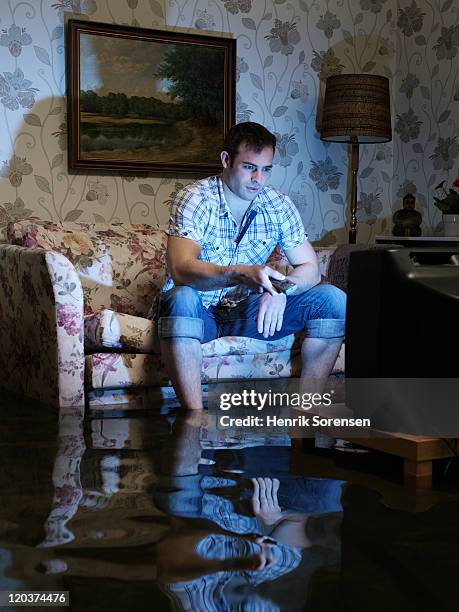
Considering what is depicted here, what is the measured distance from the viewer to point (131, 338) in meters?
3.35

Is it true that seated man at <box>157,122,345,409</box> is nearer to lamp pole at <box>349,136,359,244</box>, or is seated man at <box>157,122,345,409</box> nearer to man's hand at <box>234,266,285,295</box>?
man's hand at <box>234,266,285,295</box>

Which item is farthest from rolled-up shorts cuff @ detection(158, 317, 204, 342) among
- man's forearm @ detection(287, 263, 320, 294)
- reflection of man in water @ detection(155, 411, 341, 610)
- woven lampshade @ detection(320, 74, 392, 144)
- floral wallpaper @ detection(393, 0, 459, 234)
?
floral wallpaper @ detection(393, 0, 459, 234)

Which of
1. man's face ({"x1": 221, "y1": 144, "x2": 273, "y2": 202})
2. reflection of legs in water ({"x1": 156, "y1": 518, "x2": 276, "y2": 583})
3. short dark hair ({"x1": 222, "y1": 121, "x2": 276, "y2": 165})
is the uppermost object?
short dark hair ({"x1": 222, "y1": 121, "x2": 276, "y2": 165})

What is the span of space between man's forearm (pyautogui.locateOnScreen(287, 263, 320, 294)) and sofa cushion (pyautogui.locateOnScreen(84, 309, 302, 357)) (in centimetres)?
26

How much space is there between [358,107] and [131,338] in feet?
5.82

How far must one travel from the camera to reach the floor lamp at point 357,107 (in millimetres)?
4387

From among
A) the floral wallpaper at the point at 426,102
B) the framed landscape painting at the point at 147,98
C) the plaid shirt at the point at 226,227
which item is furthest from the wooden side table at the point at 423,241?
the plaid shirt at the point at 226,227

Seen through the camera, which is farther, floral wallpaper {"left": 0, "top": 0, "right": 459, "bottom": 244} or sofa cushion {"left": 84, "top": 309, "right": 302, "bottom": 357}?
floral wallpaper {"left": 0, "top": 0, "right": 459, "bottom": 244}

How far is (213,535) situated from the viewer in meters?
1.84

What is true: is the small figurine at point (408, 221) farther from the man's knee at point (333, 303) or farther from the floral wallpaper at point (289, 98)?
the man's knee at point (333, 303)

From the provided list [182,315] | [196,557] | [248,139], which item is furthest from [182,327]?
[196,557]

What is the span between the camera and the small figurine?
14.8 feet

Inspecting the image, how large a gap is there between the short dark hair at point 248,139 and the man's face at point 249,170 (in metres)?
0.01

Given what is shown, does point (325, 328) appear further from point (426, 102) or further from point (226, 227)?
point (426, 102)
